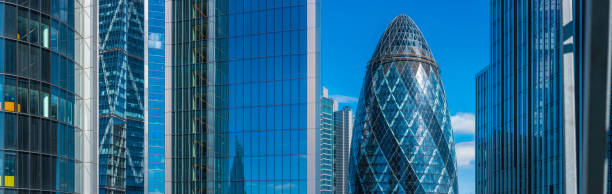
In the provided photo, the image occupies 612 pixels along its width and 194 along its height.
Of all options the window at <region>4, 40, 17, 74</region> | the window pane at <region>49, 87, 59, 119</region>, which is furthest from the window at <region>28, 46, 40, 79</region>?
the window pane at <region>49, 87, 59, 119</region>

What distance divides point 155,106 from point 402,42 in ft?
194

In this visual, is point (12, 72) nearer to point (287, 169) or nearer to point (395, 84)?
point (287, 169)

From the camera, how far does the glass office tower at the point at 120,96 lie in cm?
14638

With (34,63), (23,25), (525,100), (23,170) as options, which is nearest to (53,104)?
(34,63)

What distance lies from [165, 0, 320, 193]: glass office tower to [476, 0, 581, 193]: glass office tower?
23.3 m

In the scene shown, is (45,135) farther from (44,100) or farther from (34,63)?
(34,63)

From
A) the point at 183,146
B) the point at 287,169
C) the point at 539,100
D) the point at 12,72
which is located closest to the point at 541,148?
the point at 539,100

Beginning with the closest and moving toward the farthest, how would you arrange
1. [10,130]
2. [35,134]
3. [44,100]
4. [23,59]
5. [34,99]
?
[10,130] < [23,59] < [35,134] < [34,99] < [44,100]

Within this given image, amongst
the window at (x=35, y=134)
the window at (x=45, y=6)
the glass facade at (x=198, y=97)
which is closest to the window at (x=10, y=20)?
the window at (x=45, y=6)

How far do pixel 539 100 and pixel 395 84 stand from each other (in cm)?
7154

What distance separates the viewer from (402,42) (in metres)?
143

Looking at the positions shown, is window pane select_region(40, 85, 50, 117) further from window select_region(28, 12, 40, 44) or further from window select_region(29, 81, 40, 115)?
window select_region(28, 12, 40, 44)

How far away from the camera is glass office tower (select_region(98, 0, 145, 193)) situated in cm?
14638

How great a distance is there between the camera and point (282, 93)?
52.3m
